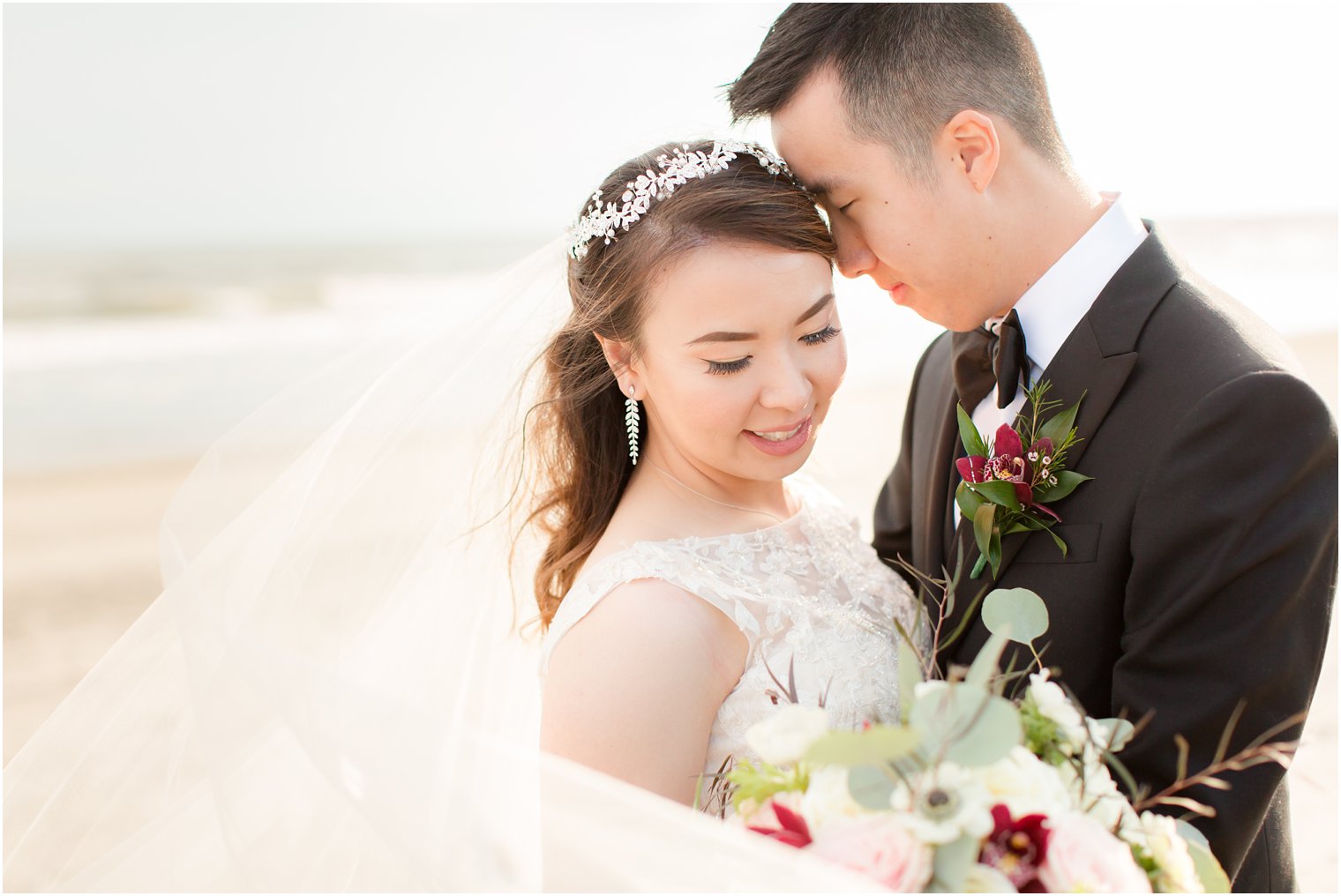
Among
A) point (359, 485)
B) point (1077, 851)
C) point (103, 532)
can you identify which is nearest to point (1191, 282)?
point (1077, 851)

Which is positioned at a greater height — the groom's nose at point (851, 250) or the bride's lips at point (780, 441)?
the groom's nose at point (851, 250)

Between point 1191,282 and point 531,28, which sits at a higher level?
point 531,28

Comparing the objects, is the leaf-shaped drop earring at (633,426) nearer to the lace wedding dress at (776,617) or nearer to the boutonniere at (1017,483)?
the lace wedding dress at (776,617)

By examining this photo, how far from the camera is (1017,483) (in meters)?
2.39

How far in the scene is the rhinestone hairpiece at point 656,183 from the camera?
259 cm

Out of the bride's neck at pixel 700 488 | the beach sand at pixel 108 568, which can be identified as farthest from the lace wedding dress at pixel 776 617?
the beach sand at pixel 108 568

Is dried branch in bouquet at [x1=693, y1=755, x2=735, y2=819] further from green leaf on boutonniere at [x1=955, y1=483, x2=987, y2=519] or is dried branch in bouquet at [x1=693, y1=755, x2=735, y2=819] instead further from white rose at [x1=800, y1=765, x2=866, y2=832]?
green leaf on boutonniere at [x1=955, y1=483, x2=987, y2=519]

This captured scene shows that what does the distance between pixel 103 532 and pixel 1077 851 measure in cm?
952

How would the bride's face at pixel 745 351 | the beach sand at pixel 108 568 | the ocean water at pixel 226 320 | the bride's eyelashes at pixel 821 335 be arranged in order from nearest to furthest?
the bride's face at pixel 745 351 → the bride's eyelashes at pixel 821 335 → the beach sand at pixel 108 568 → the ocean water at pixel 226 320

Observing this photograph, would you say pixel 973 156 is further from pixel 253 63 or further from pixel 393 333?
pixel 253 63

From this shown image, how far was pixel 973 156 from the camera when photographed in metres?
2.74

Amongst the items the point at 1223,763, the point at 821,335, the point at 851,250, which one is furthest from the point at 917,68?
the point at 1223,763

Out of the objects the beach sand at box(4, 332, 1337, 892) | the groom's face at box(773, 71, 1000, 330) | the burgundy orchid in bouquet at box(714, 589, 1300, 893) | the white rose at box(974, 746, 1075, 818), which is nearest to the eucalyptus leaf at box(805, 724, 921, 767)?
the burgundy orchid in bouquet at box(714, 589, 1300, 893)

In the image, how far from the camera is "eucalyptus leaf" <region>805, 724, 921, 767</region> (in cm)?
126
